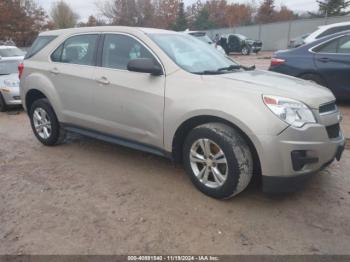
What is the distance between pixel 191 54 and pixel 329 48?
13.4 feet

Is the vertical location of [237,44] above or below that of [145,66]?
below

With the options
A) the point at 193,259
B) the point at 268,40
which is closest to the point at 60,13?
the point at 268,40

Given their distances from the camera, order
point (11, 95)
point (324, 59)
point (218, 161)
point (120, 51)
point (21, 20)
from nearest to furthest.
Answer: point (218, 161), point (120, 51), point (324, 59), point (11, 95), point (21, 20)

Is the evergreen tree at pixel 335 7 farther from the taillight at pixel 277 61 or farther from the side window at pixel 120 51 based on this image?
the side window at pixel 120 51

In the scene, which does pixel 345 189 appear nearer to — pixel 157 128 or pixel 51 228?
pixel 157 128

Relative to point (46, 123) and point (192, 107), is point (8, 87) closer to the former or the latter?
point (46, 123)

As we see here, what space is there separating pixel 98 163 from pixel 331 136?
9.39 feet

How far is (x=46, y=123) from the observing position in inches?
209

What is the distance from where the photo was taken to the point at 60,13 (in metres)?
52.6

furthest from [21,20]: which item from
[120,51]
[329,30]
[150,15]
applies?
[120,51]

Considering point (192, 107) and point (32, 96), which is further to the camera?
point (32, 96)

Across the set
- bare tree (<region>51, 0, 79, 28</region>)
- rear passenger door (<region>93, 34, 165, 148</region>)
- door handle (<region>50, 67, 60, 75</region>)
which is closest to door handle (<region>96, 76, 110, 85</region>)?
rear passenger door (<region>93, 34, 165, 148</region>)

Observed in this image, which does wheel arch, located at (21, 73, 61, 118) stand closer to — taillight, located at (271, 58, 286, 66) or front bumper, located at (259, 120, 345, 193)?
front bumper, located at (259, 120, 345, 193)

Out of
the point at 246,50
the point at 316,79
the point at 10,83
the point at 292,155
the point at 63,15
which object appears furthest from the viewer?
the point at 63,15
